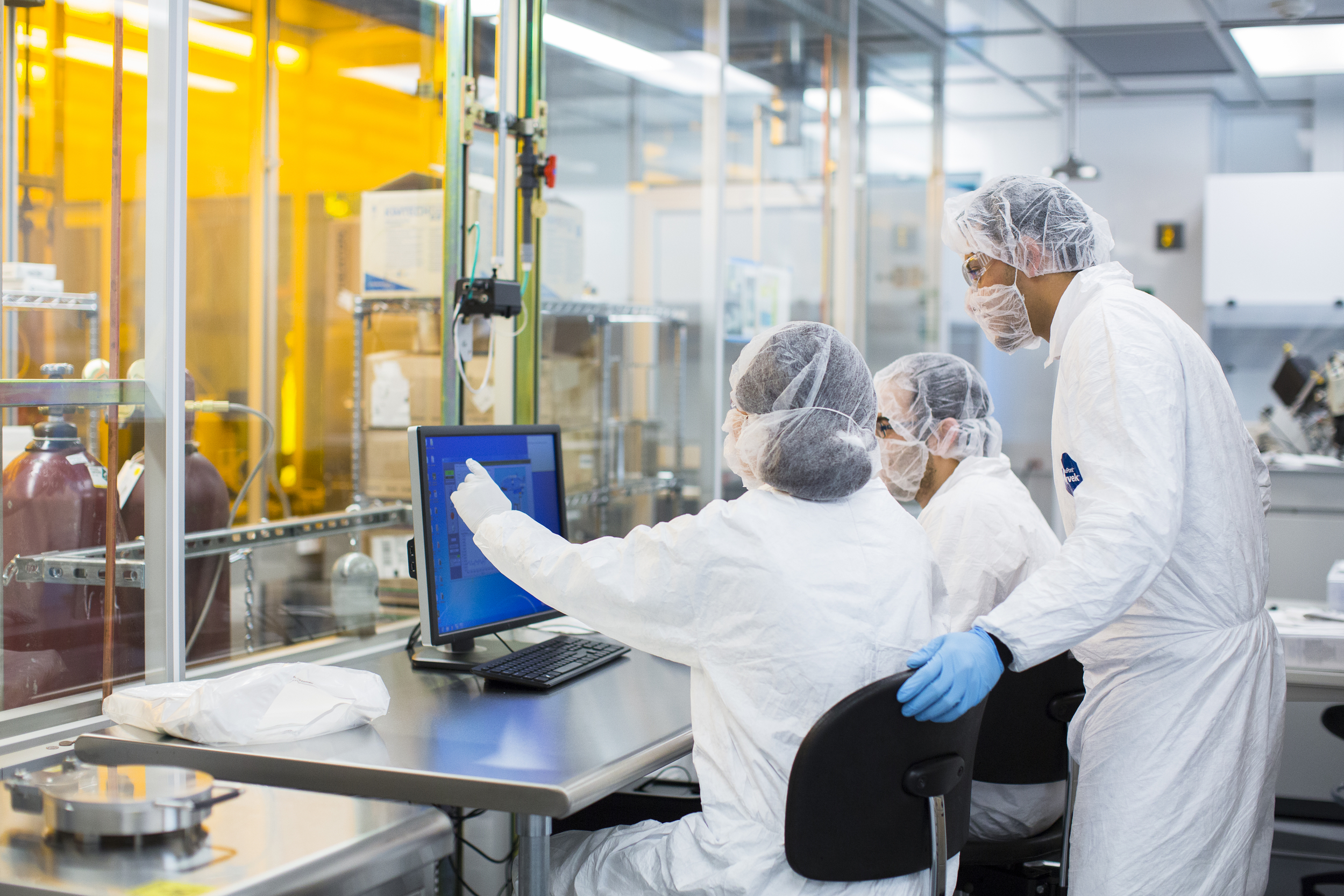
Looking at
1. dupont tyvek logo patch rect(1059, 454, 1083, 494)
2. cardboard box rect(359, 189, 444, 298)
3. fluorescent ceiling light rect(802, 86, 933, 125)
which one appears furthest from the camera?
fluorescent ceiling light rect(802, 86, 933, 125)

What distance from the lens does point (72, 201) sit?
2.27 metres

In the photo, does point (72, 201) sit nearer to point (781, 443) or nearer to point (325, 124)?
point (781, 443)

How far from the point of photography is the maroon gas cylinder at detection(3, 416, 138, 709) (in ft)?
5.48

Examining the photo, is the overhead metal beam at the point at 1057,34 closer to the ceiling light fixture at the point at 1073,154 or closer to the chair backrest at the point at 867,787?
the ceiling light fixture at the point at 1073,154

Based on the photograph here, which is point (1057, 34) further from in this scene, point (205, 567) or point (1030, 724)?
point (205, 567)

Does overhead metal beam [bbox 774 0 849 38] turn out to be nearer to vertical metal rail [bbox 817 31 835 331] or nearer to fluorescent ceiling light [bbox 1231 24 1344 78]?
vertical metal rail [bbox 817 31 835 331]

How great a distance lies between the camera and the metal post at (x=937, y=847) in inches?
54.1

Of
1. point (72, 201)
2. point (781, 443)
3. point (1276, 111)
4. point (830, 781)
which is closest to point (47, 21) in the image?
point (72, 201)

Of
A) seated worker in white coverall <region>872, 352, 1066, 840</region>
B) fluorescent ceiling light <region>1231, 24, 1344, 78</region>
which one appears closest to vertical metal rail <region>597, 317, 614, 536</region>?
seated worker in white coverall <region>872, 352, 1066, 840</region>

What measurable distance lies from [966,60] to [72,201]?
4406 mm

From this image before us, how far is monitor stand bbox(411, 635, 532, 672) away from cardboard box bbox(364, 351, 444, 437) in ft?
3.21

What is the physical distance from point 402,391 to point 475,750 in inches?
66.0

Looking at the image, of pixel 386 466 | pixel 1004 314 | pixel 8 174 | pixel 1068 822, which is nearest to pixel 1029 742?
pixel 1068 822

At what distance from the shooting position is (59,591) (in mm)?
1708
